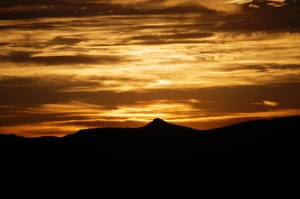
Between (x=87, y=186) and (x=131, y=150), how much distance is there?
55.8ft

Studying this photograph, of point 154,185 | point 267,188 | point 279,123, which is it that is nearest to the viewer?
point 267,188

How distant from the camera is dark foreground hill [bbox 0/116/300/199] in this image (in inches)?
5182

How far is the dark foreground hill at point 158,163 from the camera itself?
131625 mm

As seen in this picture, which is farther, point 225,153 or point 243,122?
point 243,122

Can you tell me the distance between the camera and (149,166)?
143 metres

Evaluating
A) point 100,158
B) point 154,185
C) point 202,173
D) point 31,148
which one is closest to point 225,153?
point 202,173

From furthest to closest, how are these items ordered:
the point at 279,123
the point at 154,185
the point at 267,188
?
the point at 279,123
the point at 154,185
the point at 267,188

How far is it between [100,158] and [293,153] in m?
38.7

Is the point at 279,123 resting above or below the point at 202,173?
above

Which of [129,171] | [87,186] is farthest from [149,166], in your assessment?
[87,186]

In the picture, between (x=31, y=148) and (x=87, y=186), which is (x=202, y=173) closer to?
(x=87, y=186)

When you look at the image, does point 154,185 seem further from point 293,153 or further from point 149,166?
point 293,153

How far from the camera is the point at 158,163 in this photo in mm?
144375

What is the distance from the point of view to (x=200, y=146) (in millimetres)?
149000
